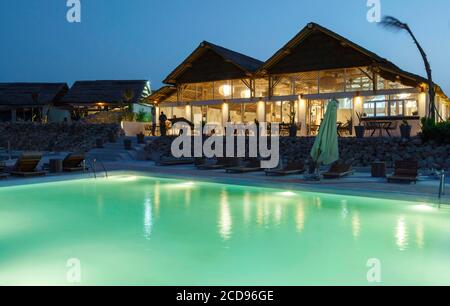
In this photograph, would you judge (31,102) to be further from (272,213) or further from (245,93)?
(272,213)

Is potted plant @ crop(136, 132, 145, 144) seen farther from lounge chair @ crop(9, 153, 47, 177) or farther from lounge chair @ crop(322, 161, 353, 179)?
lounge chair @ crop(322, 161, 353, 179)

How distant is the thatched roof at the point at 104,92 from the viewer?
115 ft

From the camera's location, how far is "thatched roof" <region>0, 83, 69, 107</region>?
3556cm

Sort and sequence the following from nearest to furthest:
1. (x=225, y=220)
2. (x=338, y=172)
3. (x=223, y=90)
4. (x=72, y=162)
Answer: (x=225, y=220) → (x=338, y=172) → (x=72, y=162) → (x=223, y=90)

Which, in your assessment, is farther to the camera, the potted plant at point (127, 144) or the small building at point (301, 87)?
the potted plant at point (127, 144)

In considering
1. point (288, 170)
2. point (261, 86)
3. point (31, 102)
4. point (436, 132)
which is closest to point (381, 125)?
point (436, 132)

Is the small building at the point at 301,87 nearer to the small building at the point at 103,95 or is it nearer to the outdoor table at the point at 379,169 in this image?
the outdoor table at the point at 379,169

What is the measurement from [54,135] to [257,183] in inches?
809

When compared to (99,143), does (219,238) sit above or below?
below

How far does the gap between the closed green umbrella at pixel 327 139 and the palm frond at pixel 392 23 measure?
399 inches

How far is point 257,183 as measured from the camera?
11781mm

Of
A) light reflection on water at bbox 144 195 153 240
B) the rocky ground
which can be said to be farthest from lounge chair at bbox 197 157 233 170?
light reflection on water at bbox 144 195 153 240

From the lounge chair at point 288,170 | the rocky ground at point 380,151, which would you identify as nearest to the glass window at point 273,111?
the rocky ground at point 380,151

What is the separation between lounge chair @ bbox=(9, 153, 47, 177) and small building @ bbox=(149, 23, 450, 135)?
12811 mm
